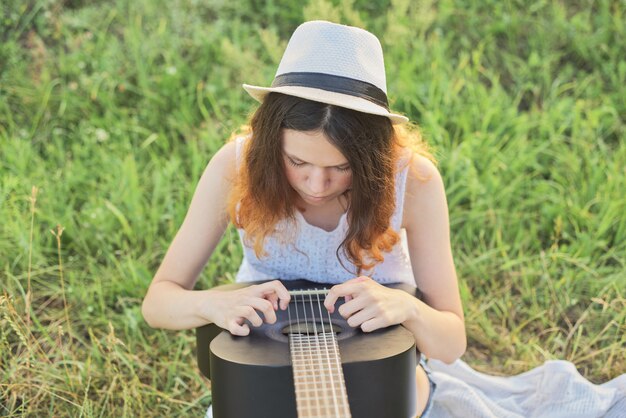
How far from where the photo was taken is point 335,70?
1.97m

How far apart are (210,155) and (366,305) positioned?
1.93 meters

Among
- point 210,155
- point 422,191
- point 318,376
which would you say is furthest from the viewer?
point 210,155

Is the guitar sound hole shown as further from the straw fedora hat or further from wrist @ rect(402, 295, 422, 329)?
the straw fedora hat

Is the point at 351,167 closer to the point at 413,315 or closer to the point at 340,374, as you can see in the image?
the point at 413,315

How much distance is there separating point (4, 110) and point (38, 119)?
0.65 feet

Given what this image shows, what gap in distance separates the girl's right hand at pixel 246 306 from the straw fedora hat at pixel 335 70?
0.49 m

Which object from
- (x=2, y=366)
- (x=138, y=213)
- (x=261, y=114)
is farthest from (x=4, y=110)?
(x=261, y=114)

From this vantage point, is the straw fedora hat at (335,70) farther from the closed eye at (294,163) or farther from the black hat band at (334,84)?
the closed eye at (294,163)

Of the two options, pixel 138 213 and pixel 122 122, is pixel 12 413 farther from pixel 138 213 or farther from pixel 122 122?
pixel 122 122

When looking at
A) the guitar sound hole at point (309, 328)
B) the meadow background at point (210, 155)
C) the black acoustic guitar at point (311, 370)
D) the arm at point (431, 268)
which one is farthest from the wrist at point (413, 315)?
the meadow background at point (210, 155)

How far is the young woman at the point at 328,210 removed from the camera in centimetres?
197

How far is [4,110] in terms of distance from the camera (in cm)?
392

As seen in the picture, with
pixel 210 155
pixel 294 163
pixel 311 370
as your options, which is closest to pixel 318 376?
pixel 311 370

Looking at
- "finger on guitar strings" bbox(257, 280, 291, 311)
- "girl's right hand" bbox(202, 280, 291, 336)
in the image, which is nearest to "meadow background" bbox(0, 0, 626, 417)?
"girl's right hand" bbox(202, 280, 291, 336)
